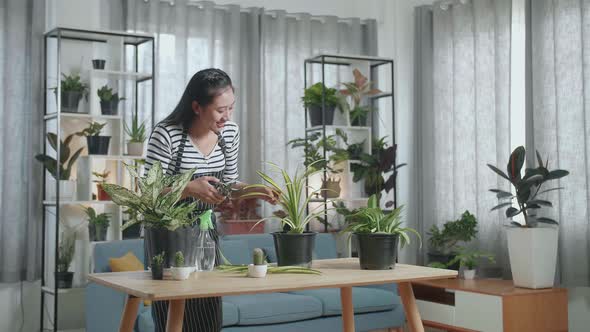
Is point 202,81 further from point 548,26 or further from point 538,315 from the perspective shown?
point 548,26

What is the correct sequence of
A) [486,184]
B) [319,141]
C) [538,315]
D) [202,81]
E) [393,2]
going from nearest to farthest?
[202,81] → [538,315] → [486,184] → [319,141] → [393,2]

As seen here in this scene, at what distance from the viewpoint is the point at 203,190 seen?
2.28 m

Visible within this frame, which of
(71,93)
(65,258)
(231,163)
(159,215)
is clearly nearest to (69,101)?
(71,93)

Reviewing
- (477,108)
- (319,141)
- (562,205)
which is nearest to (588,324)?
(562,205)

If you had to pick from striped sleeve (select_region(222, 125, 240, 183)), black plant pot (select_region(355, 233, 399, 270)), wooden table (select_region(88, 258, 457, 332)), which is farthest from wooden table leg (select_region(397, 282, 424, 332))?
striped sleeve (select_region(222, 125, 240, 183))

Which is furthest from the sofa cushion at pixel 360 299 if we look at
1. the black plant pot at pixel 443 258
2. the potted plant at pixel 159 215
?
the potted plant at pixel 159 215

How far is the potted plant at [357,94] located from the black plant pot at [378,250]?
363 cm

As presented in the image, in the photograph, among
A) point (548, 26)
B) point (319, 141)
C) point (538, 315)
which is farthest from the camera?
point (319, 141)

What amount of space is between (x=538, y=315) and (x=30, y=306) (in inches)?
138

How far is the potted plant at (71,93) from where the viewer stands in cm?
520

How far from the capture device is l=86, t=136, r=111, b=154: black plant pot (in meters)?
5.21

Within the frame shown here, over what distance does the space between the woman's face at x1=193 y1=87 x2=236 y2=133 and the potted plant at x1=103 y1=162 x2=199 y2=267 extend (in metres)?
0.33

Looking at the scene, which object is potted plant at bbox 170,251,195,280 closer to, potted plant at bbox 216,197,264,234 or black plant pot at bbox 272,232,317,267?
black plant pot at bbox 272,232,317,267

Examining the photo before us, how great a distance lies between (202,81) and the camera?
2447 millimetres
